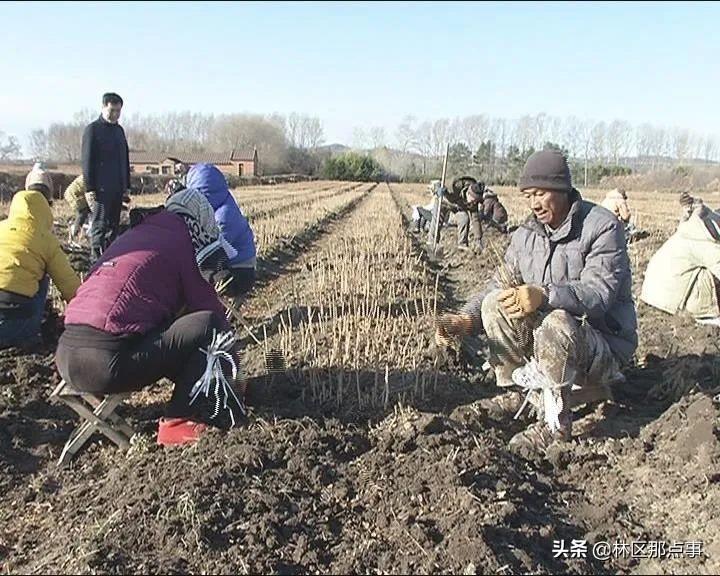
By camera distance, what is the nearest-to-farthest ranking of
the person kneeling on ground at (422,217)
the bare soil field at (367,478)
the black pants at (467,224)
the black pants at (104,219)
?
the bare soil field at (367,478)
the black pants at (104,219)
the black pants at (467,224)
the person kneeling on ground at (422,217)

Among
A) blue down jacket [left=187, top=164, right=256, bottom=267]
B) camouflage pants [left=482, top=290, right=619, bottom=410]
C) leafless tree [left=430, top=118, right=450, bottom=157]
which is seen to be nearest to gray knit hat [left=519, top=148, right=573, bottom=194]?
camouflage pants [left=482, top=290, right=619, bottom=410]

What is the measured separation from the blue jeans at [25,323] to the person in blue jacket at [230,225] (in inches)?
54.1

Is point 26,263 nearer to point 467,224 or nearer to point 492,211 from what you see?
point 467,224

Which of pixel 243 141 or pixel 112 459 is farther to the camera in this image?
pixel 243 141

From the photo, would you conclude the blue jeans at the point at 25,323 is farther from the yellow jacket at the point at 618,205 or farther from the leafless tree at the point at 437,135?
the leafless tree at the point at 437,135

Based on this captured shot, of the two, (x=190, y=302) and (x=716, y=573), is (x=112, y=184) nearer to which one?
(x=190, y=302)

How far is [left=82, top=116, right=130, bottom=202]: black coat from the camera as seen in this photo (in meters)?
6.36

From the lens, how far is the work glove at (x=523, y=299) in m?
3.40

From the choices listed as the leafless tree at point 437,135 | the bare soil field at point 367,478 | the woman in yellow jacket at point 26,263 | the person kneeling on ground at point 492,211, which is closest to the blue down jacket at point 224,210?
the bare soil field at point 367,478

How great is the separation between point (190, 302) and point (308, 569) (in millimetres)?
1612

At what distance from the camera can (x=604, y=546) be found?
2.64 m

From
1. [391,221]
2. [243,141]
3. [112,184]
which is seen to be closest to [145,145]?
[243,141]

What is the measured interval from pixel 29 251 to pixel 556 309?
3110 mm

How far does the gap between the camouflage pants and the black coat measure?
4.13 meters
